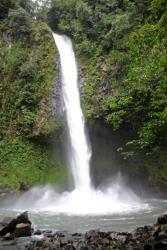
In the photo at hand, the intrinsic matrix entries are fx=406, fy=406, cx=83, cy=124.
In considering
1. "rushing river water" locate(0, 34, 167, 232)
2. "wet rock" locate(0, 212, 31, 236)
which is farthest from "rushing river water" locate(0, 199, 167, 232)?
"wet rock" locate(0, 212, 31, 236)

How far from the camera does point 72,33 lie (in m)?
28.5

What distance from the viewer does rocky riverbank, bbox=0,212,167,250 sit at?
9.60 metres

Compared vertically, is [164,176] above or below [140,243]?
above

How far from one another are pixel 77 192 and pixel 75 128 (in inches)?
148

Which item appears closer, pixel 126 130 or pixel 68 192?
pixel 68 192

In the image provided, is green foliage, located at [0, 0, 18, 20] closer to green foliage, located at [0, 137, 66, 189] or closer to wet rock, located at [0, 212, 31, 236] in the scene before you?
green foliage, located at [0, 137, 66, 189]

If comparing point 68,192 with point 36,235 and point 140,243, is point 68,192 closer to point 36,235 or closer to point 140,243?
point 36,235

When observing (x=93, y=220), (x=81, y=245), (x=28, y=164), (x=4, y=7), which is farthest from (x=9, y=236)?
(x=4, y=7)

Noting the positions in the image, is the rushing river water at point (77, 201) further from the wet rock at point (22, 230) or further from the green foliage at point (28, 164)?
the wet rock at point (22, 230)

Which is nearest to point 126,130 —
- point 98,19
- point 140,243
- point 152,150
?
point 152,150

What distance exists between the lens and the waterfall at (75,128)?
2208cm

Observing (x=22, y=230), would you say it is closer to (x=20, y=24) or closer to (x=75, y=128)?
(x=75, y=128)

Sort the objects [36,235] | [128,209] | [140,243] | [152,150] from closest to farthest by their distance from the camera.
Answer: [140,243], [36,235], [128,209], [152,150]

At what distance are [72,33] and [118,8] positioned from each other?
3.68 metres
